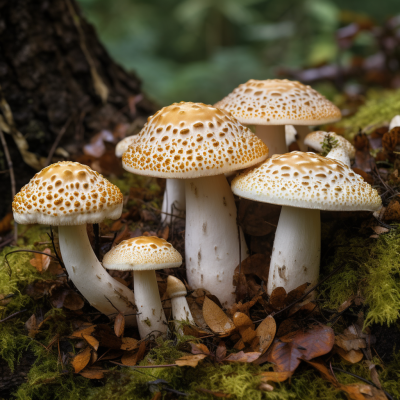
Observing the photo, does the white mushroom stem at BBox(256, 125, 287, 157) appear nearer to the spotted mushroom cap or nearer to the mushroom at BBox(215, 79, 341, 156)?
the mushroom at BBox(215, 79, 341, 156)

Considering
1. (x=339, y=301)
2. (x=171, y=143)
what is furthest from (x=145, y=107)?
(x=339, y=301)

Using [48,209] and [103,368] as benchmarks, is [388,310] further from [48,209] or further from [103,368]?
[48,209]

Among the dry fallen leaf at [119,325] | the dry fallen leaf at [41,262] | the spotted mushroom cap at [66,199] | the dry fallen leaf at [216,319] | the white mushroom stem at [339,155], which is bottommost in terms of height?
the dry fallen leaf at [216,319]

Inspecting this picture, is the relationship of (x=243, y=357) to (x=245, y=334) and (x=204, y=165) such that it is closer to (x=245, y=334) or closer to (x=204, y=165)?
(x=245, y=334)

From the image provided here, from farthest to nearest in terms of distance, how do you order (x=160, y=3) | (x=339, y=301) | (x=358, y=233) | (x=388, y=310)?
1. (x=160, y=3)
2. (x=358, y=233)
3. (x=339, y=301)
4. (x=388, y=310)

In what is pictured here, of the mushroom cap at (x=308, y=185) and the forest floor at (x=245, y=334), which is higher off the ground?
the mushroom cap at (x=308, y=185)

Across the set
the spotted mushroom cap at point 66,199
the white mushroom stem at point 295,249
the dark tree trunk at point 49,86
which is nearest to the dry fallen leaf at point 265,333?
the white mushroom stem at point 295,249

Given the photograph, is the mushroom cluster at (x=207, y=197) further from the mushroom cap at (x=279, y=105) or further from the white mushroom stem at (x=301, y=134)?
the white mushroom stem at (x=301, y=134)

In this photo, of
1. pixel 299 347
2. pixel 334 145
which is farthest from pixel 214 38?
pixel 299 347
